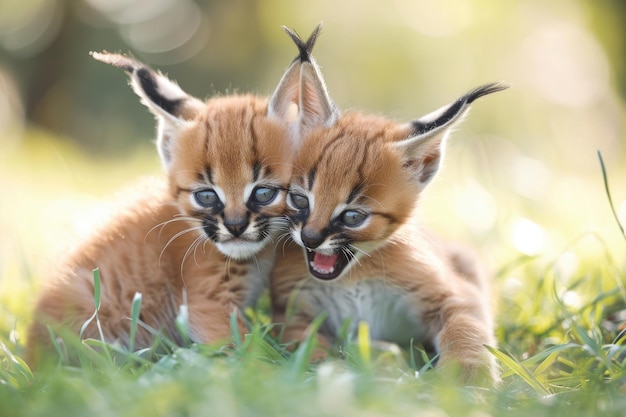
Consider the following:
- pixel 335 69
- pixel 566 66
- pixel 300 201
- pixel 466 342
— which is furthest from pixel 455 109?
pixel 335 69

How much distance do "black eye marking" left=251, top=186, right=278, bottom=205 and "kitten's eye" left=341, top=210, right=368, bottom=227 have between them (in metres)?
0.31

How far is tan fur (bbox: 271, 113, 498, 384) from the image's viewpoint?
2979mm

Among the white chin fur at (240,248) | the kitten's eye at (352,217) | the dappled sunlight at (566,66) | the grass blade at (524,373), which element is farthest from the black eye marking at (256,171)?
the dappled sunlight at (566,66)

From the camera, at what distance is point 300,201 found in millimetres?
3045

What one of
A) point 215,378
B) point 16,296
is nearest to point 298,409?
point 215,378

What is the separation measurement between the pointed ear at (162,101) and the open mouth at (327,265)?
33.7 inches

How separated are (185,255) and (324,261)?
617 mm

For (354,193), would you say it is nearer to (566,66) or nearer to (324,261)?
(324,261)

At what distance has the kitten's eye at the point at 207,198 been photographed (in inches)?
122

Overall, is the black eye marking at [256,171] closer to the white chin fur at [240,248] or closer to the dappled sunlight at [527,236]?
the white chin fur at [240,248]

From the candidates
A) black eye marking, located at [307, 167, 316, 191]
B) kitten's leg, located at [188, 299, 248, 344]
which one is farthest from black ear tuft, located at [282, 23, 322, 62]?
kitten's leg, located at [188, 299, 248, 344]

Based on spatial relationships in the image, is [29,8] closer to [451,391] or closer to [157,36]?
[157,36]

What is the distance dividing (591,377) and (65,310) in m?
2.10

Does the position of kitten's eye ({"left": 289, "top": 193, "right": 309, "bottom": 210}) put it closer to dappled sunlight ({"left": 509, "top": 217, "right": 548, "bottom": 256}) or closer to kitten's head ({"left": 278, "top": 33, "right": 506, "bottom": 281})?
kitten's head ({"left": 278, "top": 33, "right": 506, "bottom": 281})
